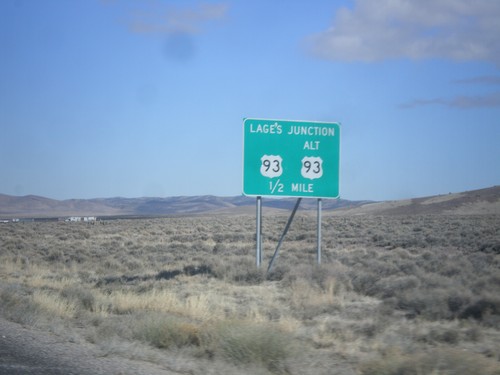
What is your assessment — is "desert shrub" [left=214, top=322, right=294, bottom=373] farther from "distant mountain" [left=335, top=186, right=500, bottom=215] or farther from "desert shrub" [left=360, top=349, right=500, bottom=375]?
"distant mountain" [left=335, top=186, right=500, bottom=215]

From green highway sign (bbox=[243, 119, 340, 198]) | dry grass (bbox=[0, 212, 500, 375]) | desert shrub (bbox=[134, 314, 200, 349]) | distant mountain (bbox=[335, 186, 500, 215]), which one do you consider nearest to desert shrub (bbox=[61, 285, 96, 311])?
dry grass (bbox=[0, 212, 500, 375])

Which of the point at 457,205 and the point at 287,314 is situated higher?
the point at 457,205

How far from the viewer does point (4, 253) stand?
3131 cm

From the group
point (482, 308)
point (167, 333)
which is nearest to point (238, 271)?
point (482, 308)

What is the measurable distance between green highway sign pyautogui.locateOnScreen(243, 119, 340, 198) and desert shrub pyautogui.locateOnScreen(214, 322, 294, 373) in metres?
11.0

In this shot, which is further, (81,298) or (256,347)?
(81,298)

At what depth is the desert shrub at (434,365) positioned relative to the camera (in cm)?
799

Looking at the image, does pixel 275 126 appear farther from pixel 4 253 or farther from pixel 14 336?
pixel 4 253

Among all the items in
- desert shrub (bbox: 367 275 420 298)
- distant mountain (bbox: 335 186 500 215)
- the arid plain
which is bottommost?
the arid plain

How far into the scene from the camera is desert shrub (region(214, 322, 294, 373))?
9.02 meters

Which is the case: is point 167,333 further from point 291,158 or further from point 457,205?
point 457,205

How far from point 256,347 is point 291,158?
40.0 ft

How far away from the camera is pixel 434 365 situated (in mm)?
8148

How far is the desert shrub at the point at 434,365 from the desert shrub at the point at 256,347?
3.87 ft
